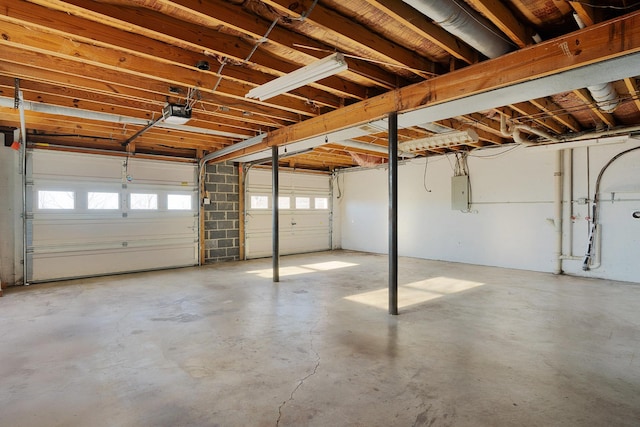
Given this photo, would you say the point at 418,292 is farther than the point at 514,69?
Yes

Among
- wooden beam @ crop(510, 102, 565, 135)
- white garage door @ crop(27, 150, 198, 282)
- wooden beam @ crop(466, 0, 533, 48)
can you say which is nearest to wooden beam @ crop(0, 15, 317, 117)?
wooden beam @ crop(466, 0, 533, 48)

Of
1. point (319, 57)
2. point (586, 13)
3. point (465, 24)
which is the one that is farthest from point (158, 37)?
point (586, 13)

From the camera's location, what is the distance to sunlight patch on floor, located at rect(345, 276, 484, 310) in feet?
13.9

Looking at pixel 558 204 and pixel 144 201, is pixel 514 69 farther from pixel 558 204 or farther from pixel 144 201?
pixel 144 201

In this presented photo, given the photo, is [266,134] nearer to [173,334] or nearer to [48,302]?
[173,334]

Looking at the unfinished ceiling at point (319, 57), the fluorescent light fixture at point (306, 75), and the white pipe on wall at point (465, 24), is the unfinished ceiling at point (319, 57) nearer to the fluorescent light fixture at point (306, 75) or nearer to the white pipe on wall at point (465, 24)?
the white pipe on wall at point (465, 24)

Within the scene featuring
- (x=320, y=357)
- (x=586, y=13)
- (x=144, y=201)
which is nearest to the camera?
(x=586, y=13)

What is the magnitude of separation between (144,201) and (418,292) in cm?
537

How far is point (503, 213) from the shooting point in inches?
262

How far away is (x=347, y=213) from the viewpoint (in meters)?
9.70

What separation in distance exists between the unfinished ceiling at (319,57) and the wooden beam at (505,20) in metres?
0.01

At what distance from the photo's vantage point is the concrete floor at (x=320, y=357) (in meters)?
1.92

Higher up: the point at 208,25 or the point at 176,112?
the point at 208,25

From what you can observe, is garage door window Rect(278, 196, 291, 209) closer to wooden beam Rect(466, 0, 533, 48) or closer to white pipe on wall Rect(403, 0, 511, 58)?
white pipe on wall Rect(403, 0, 511, 58)
